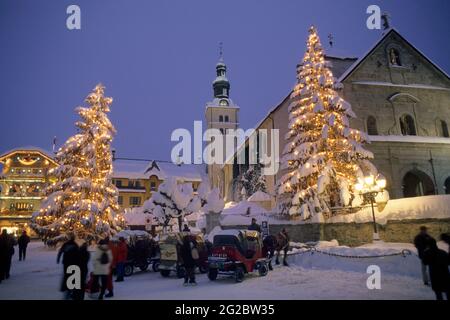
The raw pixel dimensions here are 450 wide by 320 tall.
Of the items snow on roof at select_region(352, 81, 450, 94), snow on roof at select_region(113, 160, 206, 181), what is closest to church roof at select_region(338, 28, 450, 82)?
snow on roof at select_region(352, 81, 450, 94)

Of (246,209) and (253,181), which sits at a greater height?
(253,181)

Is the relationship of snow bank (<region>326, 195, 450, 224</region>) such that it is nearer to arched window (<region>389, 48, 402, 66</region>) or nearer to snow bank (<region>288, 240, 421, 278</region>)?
snow bank (<region>288, 240, 421, 278</region>)

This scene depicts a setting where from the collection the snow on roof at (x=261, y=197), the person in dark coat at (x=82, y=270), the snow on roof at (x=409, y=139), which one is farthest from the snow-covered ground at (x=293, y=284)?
the snow on roof at (x=261, y=197)

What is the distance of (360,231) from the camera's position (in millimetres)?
18156

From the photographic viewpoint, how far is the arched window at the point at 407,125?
2777 cm

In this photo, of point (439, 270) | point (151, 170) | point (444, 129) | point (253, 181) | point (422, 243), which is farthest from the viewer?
point (151, 170)

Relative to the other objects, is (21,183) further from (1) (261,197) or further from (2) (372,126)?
(2) (372,126)

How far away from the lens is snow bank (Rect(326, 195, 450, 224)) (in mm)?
14742

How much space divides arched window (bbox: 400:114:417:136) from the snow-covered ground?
61.8 ft

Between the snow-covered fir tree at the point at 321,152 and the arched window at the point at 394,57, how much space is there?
10332 mm

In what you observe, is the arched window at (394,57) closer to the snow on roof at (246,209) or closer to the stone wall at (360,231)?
the stone wall at (360,231)

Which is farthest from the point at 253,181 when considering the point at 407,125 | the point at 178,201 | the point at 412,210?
the point at 412,210

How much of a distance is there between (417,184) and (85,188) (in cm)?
3023
